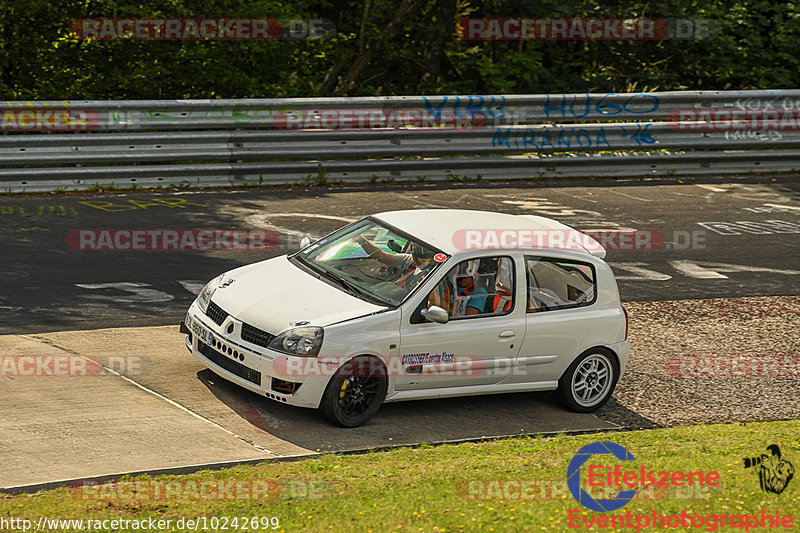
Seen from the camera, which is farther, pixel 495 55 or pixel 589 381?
pixel 495 55

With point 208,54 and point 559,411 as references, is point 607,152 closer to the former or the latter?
point 208,54

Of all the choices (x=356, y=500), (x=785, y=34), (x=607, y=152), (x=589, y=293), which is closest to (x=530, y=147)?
(x=607, y=152)

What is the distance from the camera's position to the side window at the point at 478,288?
8.57 meters

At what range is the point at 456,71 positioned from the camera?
2241cm

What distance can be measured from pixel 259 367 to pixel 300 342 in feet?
1.33

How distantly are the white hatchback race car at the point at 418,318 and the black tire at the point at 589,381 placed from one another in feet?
0.04

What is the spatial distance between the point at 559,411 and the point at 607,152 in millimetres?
9644

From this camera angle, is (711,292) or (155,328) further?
(711,292)

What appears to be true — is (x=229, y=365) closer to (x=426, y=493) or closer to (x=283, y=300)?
(x=283, y=300)

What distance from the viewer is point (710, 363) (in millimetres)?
10445

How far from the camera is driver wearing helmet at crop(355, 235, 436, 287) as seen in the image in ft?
28.2

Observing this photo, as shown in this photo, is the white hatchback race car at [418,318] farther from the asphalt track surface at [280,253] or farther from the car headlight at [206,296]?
the asphalt track surface at [280,253]

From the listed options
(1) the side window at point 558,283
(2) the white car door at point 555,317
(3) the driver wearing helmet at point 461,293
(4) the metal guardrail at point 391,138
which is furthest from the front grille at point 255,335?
(4) the metal guardrail at point 391,138

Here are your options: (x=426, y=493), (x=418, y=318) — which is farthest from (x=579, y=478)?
(x=418, y=318)
